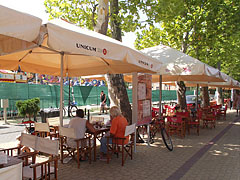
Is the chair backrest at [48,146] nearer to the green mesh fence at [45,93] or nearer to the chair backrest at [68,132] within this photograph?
the chair backrest at [68,132]

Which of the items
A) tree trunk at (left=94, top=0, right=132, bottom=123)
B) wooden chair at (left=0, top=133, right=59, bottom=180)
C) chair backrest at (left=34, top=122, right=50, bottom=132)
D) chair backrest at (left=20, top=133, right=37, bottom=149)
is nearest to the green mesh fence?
tree trunk at (left=94, top=0, right=132, bottom=123)

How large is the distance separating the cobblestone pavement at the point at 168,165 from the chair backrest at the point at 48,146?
1106mm

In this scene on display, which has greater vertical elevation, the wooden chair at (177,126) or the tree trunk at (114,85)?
the tree trunk at (114,85)

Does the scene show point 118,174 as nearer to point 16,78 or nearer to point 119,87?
point 119,87

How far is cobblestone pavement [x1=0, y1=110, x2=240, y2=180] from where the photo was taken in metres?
4.79

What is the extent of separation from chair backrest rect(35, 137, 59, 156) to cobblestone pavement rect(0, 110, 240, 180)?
111 centimetres

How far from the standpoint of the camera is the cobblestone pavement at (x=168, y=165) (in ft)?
15.7

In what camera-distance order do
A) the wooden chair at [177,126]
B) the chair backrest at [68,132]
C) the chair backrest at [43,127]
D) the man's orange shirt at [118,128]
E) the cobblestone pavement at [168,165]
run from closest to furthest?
the cobblestone pavement at [168,165] < the chair backrest at [68,132] < the man's orange shirt at [118,128] < the chair backrest at [43,127] < the wooden chair at [177,126]

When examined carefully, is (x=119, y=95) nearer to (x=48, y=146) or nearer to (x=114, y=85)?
(x=114, y=85)

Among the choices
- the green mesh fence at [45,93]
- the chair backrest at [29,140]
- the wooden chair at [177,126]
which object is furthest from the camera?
the green mesh fence at [45,93]

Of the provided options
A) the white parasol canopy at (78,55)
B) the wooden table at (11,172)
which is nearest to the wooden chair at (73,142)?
the white parasol canopy at (78,55)

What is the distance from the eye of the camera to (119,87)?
8523 mm

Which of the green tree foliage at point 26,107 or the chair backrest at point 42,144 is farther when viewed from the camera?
the green tree foliage at point 26,107

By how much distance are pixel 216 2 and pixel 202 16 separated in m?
1.12
